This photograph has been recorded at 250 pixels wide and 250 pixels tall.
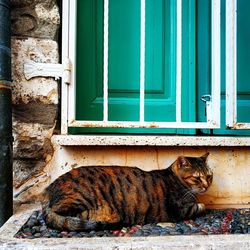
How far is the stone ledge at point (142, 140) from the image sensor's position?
1.90 m

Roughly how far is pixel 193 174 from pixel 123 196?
1.38 ft

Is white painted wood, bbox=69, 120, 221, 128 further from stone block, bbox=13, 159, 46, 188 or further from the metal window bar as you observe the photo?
stone block, bbox=13, 159, 46, 188

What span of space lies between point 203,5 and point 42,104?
4.31 ft

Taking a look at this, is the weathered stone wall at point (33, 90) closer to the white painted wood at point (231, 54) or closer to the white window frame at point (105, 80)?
the white window frame at point (105, 80)

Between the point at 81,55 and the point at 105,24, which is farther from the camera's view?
the point at 81,55

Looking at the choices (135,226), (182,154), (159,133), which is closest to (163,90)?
(159,133)

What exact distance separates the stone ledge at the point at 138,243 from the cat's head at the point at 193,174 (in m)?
0.50

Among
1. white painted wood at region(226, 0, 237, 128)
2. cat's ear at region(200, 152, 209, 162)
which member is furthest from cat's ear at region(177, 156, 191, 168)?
white painted wood at region(226, 0, 237, 128)

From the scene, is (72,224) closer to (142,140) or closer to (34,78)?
(142,140)

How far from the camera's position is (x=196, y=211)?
180 centimetres

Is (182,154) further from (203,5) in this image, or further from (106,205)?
(203,5)

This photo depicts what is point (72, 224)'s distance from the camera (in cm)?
144

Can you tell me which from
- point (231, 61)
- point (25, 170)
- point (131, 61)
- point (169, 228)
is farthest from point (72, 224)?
point (231, 61)

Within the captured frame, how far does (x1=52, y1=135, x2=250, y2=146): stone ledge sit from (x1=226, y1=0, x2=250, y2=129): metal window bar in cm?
13
